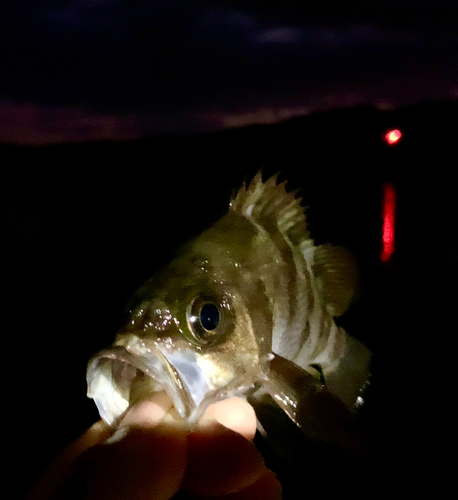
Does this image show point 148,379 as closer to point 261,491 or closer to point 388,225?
point 261,491

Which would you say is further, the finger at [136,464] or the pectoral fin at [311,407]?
the pectoral fin at [311,407]

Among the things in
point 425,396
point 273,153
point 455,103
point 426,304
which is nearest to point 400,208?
point 426,304

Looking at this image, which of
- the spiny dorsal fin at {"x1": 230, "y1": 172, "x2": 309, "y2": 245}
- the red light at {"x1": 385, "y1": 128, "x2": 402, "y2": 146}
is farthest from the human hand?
the red light at {"x1": 385, "y1": 128, "x2": 402, "y2": 146}

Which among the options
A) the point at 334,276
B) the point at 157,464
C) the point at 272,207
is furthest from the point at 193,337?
the point at 334,276

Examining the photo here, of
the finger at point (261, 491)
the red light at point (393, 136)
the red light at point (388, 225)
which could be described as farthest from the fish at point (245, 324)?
the red light at point (393, 136)

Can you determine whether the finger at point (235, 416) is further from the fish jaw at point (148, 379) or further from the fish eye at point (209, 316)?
the fish eye at point (209, 316)

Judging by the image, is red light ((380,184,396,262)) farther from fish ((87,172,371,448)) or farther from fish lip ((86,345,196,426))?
fish lip ((86,345,196,426))
